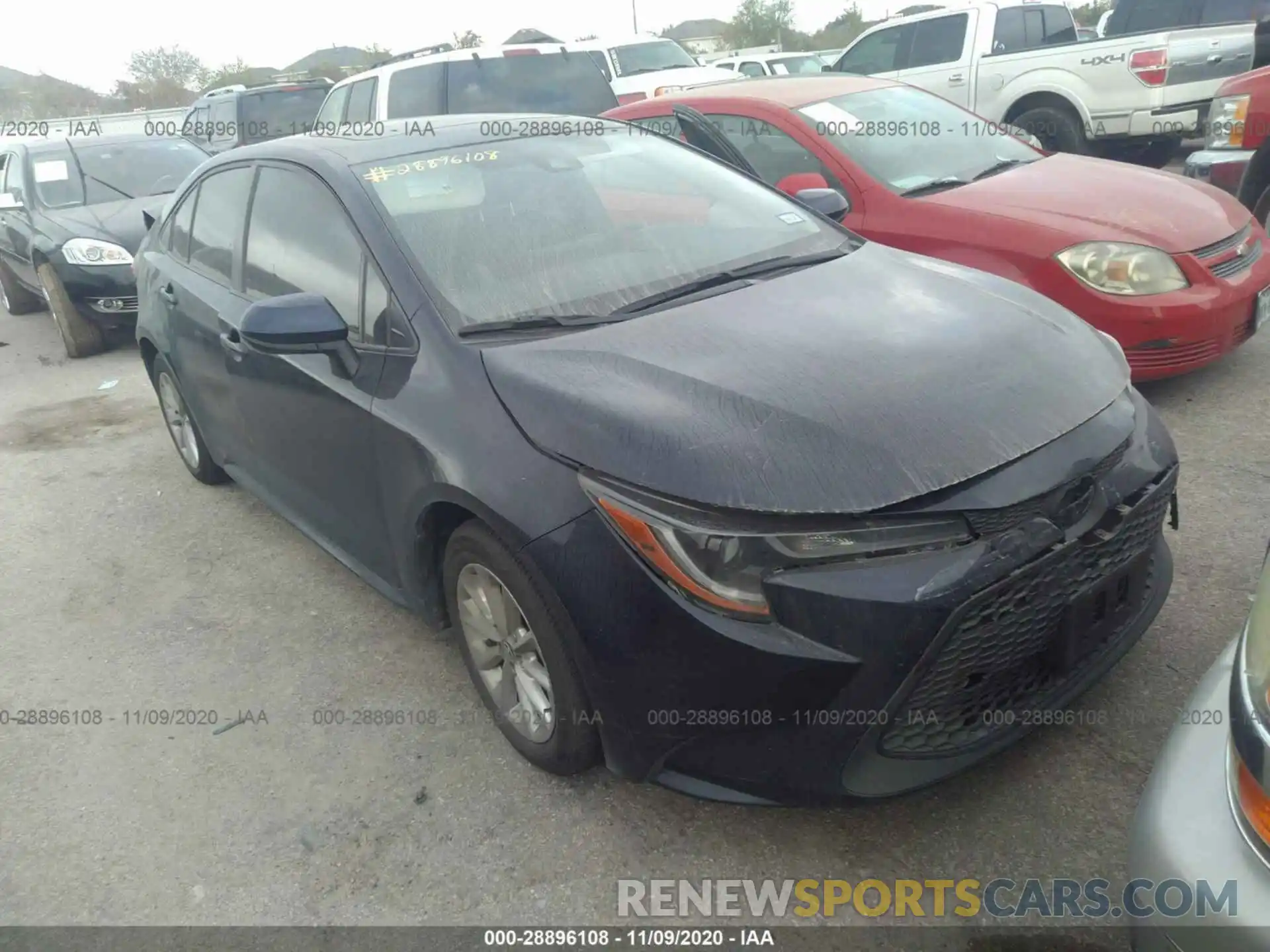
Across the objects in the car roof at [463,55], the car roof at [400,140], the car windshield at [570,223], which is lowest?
the car windshield at [570,223]

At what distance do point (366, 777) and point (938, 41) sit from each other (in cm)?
1042

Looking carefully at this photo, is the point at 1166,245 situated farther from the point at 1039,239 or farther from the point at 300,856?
the point at 300,856

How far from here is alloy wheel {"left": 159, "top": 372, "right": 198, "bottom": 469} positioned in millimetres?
4602

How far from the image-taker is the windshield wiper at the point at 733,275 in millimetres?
2734

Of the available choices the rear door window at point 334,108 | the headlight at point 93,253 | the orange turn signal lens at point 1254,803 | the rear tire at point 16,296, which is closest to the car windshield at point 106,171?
the headlight at point 93,253

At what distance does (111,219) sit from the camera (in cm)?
770

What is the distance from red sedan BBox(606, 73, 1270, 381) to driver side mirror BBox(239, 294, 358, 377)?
195 cm

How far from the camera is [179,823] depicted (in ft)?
8.71

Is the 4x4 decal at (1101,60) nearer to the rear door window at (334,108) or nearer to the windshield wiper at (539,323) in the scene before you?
the rear door window at (334,108)

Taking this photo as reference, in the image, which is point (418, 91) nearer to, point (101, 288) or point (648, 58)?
point (101, 288)

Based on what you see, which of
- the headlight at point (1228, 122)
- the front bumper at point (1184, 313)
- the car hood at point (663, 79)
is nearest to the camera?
the front bumper at point (1184, 313)

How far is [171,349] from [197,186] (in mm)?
695

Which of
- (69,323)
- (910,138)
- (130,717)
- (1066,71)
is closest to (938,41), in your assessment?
(1066,71)

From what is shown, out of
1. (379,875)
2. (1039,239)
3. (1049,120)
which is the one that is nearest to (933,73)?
(1049,120)
